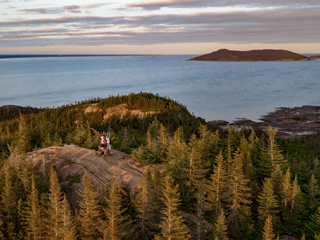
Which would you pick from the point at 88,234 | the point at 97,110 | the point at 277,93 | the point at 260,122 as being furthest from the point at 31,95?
the point at 88,234

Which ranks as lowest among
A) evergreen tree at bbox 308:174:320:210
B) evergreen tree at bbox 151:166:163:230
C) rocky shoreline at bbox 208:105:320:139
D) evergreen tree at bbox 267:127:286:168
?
rocky shoreline at bbox 208:105:320:139

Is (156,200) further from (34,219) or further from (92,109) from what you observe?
(92,109)

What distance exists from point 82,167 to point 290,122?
6559cm

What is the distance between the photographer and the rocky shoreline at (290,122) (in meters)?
66.8

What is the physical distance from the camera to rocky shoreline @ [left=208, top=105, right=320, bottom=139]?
219 ft

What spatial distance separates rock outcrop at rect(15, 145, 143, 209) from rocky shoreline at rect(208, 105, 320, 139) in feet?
155

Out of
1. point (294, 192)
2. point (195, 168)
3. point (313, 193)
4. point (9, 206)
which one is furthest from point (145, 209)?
point (313, 193)

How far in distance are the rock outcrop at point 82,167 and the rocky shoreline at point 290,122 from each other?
47108 millimetres

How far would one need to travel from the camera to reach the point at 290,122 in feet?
244

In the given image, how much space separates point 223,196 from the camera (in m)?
22.2

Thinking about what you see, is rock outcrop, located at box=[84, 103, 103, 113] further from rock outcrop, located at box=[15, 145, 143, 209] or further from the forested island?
rock outcrop, located at box=[15, 145, 143, 209]

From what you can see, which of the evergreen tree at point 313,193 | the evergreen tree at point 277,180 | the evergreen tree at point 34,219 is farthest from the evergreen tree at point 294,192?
the evergreen tree at point 34,219

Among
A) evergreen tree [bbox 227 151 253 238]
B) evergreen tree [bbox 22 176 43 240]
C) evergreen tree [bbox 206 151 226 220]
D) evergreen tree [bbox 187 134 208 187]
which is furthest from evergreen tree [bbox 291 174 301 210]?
evergreen tree [bbox 22 176 43 240]

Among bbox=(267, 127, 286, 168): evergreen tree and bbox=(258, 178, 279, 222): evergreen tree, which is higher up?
bbox=(267, 127, 286, 168): evergreen tree
